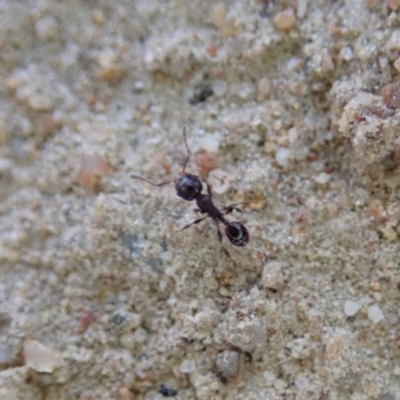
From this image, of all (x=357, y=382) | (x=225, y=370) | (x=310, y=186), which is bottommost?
(x=357, y=382)

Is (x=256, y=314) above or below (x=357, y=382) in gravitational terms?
above

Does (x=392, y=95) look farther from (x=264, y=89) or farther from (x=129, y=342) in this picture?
(x=129, y=342)

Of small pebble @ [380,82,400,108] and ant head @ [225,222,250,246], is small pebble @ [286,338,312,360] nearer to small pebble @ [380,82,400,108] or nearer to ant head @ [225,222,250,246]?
ant head @ [225,222,250,246]

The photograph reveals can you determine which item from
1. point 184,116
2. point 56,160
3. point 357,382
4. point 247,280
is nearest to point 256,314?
point 247,280

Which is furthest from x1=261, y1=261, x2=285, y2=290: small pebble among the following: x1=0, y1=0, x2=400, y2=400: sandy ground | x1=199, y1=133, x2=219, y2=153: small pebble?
x1=199, y1=133, x2=219, y2=153: small pebble

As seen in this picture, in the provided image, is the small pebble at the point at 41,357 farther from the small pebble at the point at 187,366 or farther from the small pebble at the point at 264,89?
the small pebble at the point at 264,89

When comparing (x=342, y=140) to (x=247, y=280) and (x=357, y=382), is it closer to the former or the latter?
(x=247, y=280)
